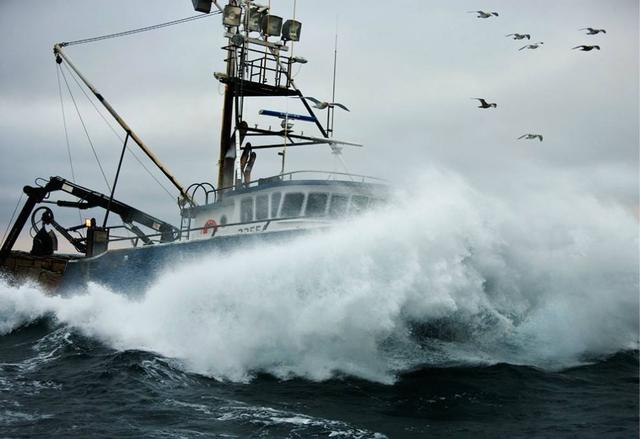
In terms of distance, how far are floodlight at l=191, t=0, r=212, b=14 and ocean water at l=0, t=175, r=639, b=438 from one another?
32.2ft

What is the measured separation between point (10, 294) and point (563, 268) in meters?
16.6

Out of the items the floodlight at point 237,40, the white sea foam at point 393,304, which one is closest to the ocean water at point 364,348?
the white sea foam at point 393,304

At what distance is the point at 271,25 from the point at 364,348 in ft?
40.5

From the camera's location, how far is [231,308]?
47.5ft

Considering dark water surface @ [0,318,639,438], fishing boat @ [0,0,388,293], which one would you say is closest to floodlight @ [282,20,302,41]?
fishing boat @ [0,0,388,293]

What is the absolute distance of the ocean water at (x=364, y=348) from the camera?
10148 millimetres

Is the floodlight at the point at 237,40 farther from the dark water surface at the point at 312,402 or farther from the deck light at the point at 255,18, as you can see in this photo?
the dark water surface at the point at 312,402

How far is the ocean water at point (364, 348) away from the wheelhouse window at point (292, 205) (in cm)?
174

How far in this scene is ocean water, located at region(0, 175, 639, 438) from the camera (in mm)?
10148

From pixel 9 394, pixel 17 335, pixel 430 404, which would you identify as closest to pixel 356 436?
pixel 430 404

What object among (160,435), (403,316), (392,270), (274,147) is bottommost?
(160,435)

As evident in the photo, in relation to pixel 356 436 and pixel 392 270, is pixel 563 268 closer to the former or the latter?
pixel 392 270

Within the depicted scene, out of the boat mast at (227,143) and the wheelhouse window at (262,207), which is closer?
the wheelhouse window at (262,207)

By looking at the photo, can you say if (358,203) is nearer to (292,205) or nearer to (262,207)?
(292,205)
